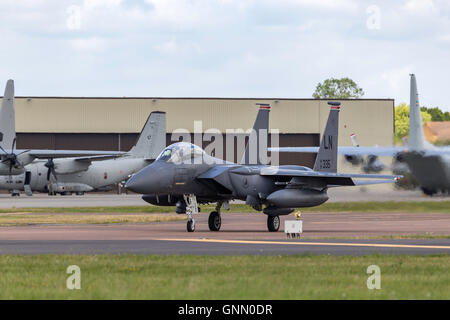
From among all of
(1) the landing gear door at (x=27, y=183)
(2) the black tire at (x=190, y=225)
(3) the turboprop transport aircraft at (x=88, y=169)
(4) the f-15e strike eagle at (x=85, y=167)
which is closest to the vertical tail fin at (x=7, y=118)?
(4) the f-15e strike eagle at (x=85, y=167)

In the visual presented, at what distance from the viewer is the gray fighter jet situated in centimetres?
3078

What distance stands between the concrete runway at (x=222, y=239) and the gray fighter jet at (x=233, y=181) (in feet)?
3.61

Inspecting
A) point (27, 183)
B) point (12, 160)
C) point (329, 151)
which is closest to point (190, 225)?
point (329, 151)

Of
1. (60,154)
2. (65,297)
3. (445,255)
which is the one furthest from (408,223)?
(60,154)

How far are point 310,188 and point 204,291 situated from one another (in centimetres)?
2041

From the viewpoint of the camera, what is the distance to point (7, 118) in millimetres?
62812

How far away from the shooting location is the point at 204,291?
45.9 ft

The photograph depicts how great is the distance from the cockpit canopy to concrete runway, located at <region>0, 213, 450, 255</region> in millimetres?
2575

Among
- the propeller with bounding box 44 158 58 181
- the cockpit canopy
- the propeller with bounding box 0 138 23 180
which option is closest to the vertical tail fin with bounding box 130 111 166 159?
the propeller with bounding box 44 158 58 181

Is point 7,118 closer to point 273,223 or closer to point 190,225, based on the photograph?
point 273,223

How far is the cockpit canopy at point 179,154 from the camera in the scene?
1225 inches

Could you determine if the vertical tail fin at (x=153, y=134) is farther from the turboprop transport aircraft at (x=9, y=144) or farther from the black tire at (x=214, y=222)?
the black tire at (x=214, y=222)

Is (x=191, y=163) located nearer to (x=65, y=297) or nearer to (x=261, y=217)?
(x=261, y=217)

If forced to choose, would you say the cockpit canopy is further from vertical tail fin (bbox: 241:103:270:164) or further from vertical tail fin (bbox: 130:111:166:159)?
vertical tail fin (bbox: 130:111:166:159)
